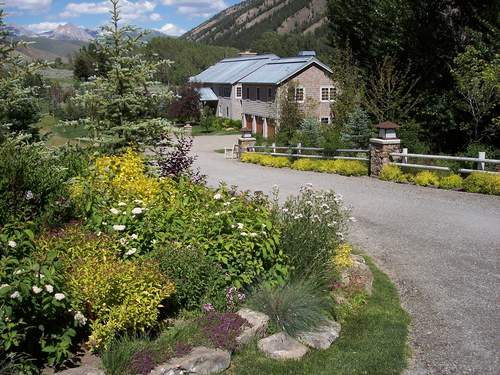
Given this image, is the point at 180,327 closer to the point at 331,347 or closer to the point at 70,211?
the point at 331,347

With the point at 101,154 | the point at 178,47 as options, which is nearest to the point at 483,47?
the point at 101,154

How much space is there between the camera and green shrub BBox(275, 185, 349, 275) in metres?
7.13

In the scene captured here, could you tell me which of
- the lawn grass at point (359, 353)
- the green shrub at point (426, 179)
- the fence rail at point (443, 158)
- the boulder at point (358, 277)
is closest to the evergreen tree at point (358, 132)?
the fence rail at point (443, 158)

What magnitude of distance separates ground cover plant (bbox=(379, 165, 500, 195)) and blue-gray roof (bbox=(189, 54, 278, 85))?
35433mm

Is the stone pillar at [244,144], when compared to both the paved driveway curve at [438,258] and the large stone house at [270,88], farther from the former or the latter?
the large stone house at [270,88]

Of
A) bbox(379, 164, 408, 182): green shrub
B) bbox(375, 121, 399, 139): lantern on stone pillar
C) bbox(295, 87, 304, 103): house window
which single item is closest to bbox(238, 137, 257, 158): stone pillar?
bbox(375, 121, 399, 139): lantern on stone pillar

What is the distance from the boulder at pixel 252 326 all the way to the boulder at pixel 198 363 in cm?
38

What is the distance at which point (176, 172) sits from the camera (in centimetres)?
1016

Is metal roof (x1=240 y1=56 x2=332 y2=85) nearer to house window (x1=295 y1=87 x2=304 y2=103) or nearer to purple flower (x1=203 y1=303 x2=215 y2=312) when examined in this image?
house window (x1=295 y1=87 x2=304 y2=103)

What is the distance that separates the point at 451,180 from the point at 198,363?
11.3 m

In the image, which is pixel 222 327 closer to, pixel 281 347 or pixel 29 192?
pixel 281 347

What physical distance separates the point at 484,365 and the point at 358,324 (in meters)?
1.49

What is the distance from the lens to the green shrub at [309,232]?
7.13m

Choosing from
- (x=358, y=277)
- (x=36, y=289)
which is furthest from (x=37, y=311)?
(x=358, y=277)
